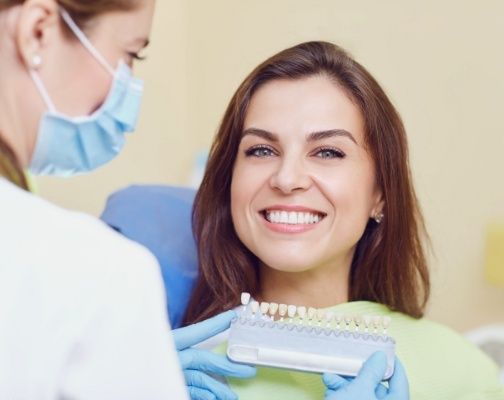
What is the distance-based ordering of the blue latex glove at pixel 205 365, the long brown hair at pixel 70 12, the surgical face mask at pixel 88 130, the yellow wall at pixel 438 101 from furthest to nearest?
the yellow wall at pixel 438 101, the blue latex glove at pixel 205 365, the surgical face mask at pixel 88 130, the long brown hair at pixel 70 12

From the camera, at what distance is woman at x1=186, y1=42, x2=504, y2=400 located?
1.23 metres

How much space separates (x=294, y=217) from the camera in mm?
1228

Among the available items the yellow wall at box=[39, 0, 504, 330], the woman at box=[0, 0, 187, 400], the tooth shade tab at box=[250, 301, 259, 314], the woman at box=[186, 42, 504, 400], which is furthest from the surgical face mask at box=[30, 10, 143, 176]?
the yellow wall at box=[39, 0, 504, 330]

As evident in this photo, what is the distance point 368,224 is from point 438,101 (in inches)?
21.7

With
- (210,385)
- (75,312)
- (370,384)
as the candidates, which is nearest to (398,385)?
(370,384)

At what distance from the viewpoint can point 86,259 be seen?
2.25 ft

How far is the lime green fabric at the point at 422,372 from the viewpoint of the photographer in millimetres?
1178

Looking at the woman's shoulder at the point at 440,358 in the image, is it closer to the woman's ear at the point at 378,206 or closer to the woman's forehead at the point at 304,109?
the woman's ear at the point at 378,206

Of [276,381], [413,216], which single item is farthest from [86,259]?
[413,216]

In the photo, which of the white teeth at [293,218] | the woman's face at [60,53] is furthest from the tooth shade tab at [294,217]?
the woman's face at [60,53]

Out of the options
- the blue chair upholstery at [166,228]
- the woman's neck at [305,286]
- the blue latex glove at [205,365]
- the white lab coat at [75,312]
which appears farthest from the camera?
the blue chair upholstery at [166,228]

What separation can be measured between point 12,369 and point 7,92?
38cm

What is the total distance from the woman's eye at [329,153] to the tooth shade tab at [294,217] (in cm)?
10

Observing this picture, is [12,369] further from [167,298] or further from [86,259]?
[167,298]
